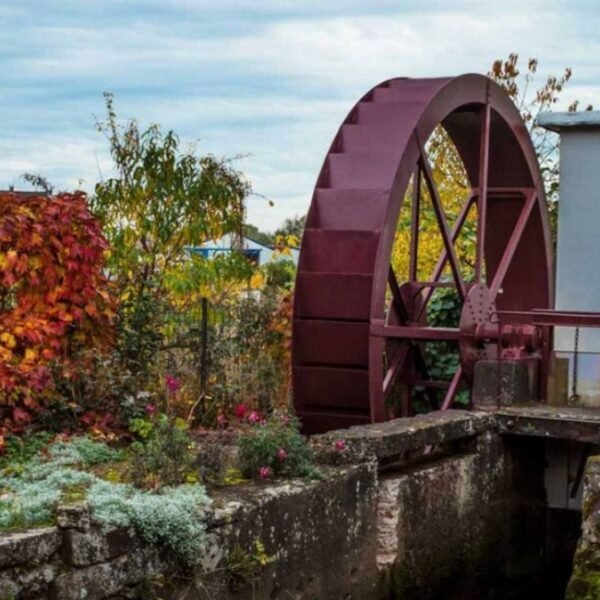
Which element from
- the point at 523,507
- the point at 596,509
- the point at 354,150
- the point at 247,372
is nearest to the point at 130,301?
the point at 247,372

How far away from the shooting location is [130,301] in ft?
34.0

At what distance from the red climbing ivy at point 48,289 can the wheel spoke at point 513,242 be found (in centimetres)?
391

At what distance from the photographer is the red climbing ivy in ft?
26.7

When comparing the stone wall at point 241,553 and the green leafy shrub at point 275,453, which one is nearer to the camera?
the stone wall at point 241,553

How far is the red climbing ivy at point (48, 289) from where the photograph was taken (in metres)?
8.12

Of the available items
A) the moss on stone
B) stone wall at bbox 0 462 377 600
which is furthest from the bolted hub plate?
the moss on stone

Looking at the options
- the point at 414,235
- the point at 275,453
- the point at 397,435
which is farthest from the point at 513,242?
the point at 275,453

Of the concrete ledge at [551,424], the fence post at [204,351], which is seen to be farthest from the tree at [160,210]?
the concrete ledge at [551,424]

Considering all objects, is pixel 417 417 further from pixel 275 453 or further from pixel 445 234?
pixel 445 234

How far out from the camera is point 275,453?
6.47m

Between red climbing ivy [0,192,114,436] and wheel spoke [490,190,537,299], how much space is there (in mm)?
3912

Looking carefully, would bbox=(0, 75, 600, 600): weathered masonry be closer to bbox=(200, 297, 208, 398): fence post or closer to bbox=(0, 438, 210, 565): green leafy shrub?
bbox=(0, 438, 210, 565): green leafy shrub

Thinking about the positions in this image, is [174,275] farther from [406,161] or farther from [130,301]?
[406,161]

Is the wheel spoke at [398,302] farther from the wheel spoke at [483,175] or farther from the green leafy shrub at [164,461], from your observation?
the green leafy shrub at [164,461]
